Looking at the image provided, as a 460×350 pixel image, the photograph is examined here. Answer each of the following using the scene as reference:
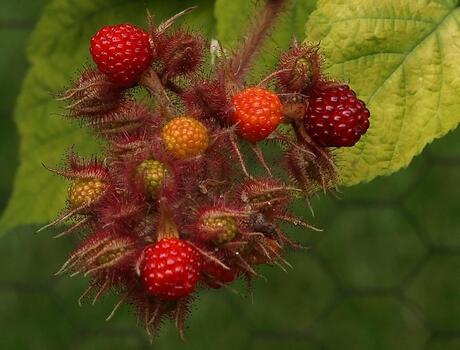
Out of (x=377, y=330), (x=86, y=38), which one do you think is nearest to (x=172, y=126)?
(x=86, y=38)

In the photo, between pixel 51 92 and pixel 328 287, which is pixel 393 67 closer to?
pixel 51 92

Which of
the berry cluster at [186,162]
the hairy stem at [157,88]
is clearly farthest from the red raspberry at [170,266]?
the hairy stem at [157,88]

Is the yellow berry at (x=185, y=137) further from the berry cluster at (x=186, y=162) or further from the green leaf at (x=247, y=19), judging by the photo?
the green leaf at (x=247, y=19)

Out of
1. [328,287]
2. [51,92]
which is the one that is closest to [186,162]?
[51,92]

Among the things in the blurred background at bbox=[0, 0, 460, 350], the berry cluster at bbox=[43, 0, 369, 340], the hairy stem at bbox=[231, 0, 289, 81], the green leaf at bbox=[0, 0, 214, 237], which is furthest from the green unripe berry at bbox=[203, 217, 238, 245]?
the blurred background at bbox=[0, 0, 460, 350]

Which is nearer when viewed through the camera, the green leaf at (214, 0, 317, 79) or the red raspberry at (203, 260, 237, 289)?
the red raspberry at (203, 260, 237, 289)

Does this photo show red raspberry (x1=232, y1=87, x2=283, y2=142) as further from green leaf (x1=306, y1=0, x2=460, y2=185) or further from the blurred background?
the blurred background
